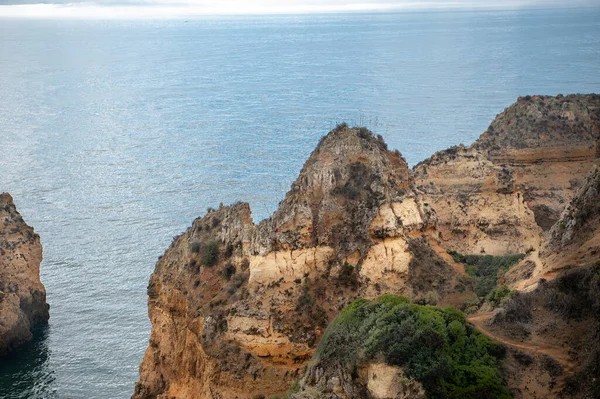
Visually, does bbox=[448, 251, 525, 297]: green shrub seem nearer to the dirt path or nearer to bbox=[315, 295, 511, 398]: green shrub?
the dirt path

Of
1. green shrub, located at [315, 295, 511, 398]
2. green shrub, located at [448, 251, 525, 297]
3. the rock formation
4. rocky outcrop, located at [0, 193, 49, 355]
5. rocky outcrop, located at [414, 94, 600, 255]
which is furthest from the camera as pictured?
rocky outcrop, located at [0, 193, 49, 355]

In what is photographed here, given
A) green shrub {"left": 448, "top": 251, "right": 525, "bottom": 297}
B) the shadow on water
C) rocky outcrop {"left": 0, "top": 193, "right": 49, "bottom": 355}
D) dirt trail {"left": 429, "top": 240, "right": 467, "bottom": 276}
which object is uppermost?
dirt trail {"left": 429, "top": 240, "right": 467, "bottom": 276}

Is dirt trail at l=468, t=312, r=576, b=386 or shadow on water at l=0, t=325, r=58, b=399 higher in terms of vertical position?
dirt trail at l=468, t=312, r=576, b=386

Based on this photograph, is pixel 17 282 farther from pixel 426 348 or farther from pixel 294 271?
pixel 426 348

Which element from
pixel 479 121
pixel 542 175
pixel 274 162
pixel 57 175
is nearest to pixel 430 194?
pixel 542 175

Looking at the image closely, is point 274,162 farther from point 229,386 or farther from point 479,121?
point 229,386

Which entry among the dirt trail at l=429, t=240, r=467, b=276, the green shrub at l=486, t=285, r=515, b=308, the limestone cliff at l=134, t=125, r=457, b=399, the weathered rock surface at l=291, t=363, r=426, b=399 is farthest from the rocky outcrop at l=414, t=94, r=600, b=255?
the weathered rock surface at l=291, t=363, r=426, b=399

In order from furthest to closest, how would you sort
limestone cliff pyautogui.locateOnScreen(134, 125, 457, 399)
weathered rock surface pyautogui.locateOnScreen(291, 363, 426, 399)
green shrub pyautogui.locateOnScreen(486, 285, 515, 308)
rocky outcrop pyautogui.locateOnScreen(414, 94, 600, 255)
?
rocky outcrop pyautogui.locateOnScreen(414, 94, 600, 255)
limestone cliff pyautogui.locateOnScreen(134, 125, 457, 399)
green shrub pyautogui.locateOnScreen(486, 285, 515, 308)
weathered rock surface pyautogui.locateOnScreen(291, 363, 426, 399)

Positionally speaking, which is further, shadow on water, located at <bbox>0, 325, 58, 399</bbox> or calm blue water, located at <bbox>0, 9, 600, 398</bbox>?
calm blue water, located at <bbox>0, 9, 600, 398</bbox>
